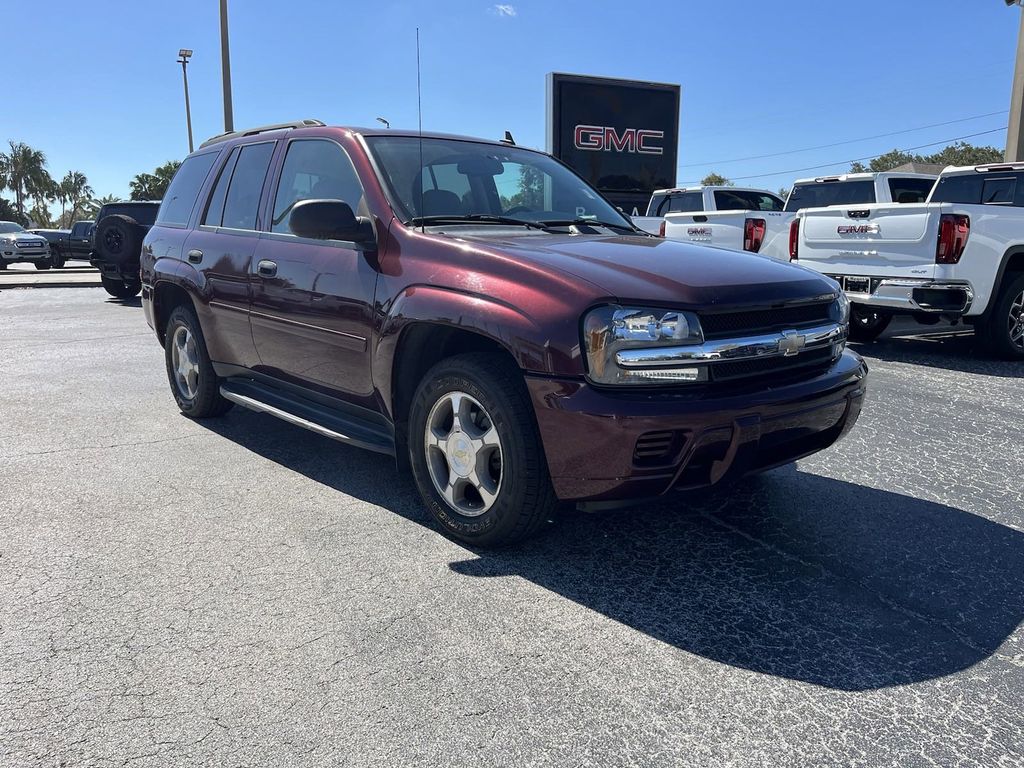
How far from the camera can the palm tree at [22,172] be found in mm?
81062

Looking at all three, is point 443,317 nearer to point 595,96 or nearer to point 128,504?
point 128,504

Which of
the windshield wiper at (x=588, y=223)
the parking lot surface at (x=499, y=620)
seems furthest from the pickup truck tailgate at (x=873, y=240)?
the windshield wiper at (x=588, y=223)

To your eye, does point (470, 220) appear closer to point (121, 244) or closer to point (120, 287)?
point (121, 244)

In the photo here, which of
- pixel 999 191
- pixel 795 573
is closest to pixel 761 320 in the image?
pixel 795 573

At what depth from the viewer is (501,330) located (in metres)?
2.89

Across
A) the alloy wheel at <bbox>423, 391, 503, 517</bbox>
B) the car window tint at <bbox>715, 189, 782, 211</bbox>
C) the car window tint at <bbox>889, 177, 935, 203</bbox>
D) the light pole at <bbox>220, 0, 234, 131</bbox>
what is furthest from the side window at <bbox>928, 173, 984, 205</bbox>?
the light pole at <bbox>220, 0, 234, 131</bbox>

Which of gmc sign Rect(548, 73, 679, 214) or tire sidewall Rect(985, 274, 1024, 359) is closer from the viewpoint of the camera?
tire sidewall Rect(985, 274, 1024, 359)

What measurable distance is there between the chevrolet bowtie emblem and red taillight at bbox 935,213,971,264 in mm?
5174

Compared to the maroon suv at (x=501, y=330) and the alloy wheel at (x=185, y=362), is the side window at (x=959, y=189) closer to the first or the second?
the maroon suv at (x=501, y=330)

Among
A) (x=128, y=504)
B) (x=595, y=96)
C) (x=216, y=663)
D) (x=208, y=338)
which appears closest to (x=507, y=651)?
(x=216, y=663)

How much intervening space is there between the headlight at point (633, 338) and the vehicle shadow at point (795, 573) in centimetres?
70

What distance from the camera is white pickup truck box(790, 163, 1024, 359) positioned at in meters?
7.30

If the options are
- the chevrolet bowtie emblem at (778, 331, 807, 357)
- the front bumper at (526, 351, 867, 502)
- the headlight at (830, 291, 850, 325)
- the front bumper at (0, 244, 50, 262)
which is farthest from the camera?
the front bumper at (0, 244, 50, 262)

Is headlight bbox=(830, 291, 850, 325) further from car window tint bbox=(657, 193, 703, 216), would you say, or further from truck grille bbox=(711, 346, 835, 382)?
car window tint bbox=(657, 193, 703, 216)
